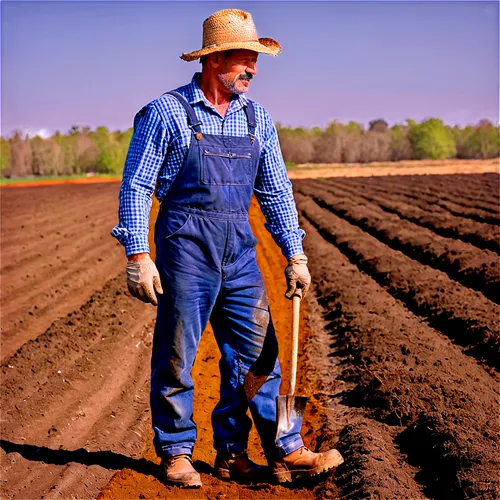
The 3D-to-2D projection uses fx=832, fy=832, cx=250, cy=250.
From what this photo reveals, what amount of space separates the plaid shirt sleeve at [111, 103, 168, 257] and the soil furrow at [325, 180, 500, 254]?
9326mm

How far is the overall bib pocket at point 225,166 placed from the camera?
4059mm

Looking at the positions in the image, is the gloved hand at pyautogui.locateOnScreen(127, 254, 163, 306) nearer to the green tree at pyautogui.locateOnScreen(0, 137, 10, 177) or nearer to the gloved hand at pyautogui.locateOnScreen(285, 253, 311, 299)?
the gloved hand at pyautogui.locateOnScreen(285, 253, 311, 299)

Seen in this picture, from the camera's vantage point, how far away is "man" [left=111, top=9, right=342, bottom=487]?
4.04 metres

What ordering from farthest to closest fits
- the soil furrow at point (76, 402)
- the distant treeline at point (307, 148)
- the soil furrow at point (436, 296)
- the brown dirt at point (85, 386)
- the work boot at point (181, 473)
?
the distant treeline at point (307, 148)
the soil furrow at point (436, 296)
the soil furrow at point (76, 402)
the brown dirt at point (85, 386)
the work boot at point (181, 473)

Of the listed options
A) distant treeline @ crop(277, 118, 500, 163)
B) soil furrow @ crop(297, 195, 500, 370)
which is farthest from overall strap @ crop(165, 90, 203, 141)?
distant treeline @ crop(277, 118, 500, 163)

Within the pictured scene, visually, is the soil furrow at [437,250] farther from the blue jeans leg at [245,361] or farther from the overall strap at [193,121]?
the overall strap at [193,121]

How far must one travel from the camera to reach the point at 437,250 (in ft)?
41.1

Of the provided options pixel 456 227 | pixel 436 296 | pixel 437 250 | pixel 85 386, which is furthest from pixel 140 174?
pixel 456 227

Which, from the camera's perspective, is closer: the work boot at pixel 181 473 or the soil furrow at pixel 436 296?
the work boot at pixel 181 473

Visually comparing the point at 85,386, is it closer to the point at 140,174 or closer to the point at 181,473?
the point at 181,473

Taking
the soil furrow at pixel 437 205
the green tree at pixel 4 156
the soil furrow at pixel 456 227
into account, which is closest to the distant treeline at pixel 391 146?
the green tree at pixel 4 156

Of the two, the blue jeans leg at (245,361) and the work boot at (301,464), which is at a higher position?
the blue jeans leg at (245,361)

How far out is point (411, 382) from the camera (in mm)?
6102

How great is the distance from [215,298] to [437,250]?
347 inches
